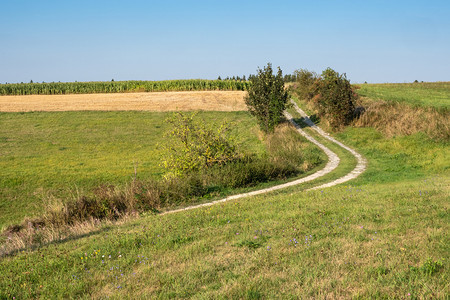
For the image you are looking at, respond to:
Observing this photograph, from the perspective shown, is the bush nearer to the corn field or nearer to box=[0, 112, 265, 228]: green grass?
box=[0, 112, 265, 228]: green grass

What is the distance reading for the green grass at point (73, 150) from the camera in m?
22.2

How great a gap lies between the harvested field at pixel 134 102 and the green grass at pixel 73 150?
343cm

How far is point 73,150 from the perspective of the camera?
3431cm

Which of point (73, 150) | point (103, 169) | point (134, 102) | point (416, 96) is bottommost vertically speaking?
point (103, 169)

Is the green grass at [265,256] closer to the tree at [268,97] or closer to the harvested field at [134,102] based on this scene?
the tree at [268,97]

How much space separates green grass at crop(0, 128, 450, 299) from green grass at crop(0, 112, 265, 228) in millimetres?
11176

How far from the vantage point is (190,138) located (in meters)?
21.6

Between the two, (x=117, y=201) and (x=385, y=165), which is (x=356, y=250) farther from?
(x=385, y=165)

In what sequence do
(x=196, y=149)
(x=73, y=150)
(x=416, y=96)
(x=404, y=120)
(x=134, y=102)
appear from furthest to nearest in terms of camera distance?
1. (x=134, y=102)
2. (x=416, y=96)
3. (x=73, y=150)
4. (x=404, y=120)
5. (x=196, y=149)

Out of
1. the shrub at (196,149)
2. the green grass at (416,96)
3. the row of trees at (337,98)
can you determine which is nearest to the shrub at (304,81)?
the green grass at (416,96)

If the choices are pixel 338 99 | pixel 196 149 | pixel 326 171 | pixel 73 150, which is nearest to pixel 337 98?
pixel 338 99

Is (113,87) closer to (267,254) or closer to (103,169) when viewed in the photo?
(103,169)

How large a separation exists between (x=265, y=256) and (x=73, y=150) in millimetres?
31160

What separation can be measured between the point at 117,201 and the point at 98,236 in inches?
236
